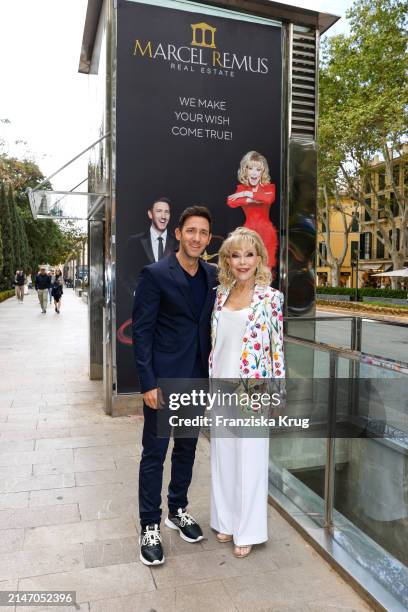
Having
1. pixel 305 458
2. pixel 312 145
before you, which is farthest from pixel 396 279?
pixel 305 458

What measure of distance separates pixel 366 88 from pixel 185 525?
2693 cm

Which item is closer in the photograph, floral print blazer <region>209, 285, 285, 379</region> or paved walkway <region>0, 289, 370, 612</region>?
paved walkway <region>0, 289, 370, 612</region>

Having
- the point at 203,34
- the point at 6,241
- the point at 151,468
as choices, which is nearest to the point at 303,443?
the point at 151,468

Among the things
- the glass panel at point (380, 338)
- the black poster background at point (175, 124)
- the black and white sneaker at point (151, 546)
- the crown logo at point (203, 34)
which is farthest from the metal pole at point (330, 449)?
the crown logo at point (203, 34)

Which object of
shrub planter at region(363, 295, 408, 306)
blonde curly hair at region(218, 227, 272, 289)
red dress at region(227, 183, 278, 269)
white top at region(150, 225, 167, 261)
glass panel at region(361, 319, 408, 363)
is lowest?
shrub planter at region(363, 295, 408, 306)

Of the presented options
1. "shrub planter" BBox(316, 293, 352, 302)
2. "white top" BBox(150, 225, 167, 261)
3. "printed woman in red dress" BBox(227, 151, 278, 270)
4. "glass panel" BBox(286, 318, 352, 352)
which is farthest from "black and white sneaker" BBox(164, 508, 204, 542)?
"shrub planter" BBox(316, 293, 352, 302)

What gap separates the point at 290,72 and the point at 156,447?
508cm

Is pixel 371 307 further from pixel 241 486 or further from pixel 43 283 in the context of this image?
pixel 241 486

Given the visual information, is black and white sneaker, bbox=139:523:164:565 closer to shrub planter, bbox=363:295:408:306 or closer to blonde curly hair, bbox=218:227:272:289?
blonde curly hair, bbox=218:227:272:289

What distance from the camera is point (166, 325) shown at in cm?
299

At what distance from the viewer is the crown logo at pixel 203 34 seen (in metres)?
5.93

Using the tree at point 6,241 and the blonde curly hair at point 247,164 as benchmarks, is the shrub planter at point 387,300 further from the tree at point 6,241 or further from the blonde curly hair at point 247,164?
the blonde curly hair at point 247,164

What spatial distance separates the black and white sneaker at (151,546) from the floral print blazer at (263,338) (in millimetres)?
1083

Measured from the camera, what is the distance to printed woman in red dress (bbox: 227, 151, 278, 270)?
619 centimetres
